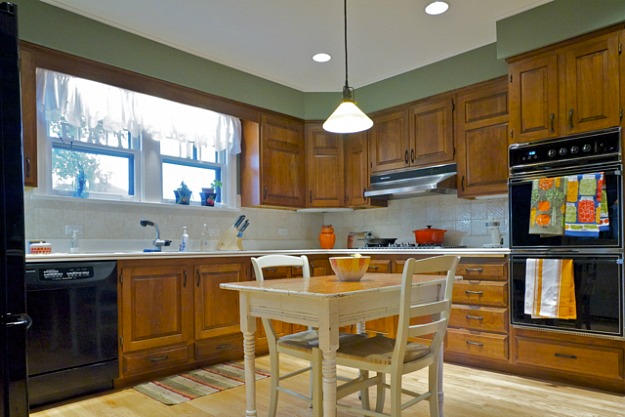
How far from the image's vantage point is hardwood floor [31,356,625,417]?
2393 mm

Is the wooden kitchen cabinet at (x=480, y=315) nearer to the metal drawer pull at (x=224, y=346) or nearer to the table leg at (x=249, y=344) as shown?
the metal drawer pull at (x=224, y=346)

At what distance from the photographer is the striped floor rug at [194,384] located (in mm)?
2721

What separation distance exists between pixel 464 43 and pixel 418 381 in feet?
8.83

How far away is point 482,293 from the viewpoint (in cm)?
321

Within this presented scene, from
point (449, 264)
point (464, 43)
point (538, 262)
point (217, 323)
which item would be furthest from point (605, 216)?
point (217, 323)

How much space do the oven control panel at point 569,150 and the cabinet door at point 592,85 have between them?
7 centimetres

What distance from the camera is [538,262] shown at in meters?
2.92

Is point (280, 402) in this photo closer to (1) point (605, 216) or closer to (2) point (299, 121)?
(1) point (605, 216)

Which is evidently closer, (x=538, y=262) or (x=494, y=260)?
(x=538, y=262)

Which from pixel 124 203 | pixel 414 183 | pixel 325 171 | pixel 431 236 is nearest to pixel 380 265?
pixel 431 236

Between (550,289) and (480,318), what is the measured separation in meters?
0.55

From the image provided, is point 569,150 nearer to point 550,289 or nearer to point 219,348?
point 550,289

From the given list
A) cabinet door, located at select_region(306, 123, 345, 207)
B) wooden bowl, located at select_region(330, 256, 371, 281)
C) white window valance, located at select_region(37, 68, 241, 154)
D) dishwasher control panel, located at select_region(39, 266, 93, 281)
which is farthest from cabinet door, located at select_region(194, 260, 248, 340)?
wooden bowl, located at select_region(330, 256, 371, 281)

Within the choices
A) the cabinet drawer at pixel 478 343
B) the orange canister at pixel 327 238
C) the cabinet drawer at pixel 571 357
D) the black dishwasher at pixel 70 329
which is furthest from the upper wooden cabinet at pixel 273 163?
the cabinet drawer at pixel 571 357
